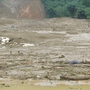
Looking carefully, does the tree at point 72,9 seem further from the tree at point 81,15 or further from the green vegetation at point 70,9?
the tree at point 81,15

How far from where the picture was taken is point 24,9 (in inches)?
2196

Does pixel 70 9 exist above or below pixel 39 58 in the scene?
above

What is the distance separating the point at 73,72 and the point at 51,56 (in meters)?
4.54

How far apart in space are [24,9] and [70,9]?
27.0 ft

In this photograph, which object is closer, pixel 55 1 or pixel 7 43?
pixel 7 43

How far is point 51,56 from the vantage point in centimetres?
1716

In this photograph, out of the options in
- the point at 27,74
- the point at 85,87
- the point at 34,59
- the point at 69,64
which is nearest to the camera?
the point at 85,87

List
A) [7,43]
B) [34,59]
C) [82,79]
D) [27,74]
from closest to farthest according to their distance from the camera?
[82,79] → [27,74] → [34,59] → [7,43]

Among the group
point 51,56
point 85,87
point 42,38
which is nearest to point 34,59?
point 51,56

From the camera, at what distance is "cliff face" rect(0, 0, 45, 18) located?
181ft

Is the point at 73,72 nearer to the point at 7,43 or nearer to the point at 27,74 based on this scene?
the point at 27,74

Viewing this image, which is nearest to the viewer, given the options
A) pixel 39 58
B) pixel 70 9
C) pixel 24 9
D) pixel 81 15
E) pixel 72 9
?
pixel 39 58

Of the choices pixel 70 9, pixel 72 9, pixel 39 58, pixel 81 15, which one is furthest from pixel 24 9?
pixel 39 58

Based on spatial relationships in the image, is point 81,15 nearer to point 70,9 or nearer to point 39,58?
point 70,9
